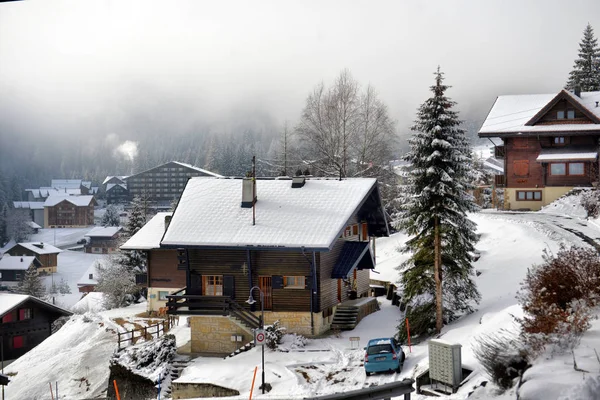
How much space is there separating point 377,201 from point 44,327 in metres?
29.4

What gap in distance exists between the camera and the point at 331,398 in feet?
26.3

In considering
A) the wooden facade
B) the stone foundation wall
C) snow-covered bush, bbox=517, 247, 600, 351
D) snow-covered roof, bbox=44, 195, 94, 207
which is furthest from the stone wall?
the wooden facade

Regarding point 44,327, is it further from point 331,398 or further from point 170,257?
point 331,398

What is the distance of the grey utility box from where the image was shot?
15.2 metres

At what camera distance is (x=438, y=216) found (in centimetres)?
2378

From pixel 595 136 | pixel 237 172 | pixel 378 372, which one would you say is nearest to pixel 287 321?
pixel 378 372

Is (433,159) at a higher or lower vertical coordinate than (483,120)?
lower

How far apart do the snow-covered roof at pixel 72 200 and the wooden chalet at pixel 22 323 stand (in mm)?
77857

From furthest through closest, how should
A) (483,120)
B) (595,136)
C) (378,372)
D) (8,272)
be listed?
(8,272) → (483,120) → (595,136) → (378,372)

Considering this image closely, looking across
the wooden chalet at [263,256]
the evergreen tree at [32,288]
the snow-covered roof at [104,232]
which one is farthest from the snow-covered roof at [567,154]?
the snow-covered roof at [104,232]

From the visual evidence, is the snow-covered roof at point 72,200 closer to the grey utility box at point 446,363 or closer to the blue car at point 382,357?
the blue car at point 382,357

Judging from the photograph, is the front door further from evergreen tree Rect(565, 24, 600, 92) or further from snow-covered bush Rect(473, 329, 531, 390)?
evergreen tree Rect(565, 24, 600, 92)

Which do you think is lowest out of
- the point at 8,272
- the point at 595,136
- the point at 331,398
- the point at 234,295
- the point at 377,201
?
the point at 8,272

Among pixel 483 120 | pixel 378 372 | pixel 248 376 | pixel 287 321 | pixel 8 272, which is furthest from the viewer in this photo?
pixel 8 272
